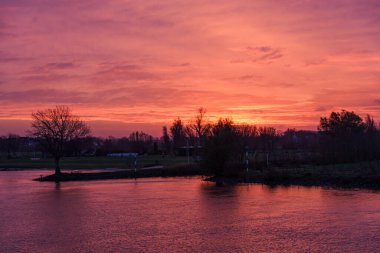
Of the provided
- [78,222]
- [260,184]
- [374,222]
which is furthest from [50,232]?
[260,184]

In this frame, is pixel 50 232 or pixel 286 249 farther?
pixel 50 232

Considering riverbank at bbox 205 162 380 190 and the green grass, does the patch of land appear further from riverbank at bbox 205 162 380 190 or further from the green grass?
riverbank at bbox 205 162 380 190

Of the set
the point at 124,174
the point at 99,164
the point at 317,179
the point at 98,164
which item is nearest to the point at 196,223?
the point at 317,179

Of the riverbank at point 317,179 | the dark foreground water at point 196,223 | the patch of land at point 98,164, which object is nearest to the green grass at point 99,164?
the patch of land at point 98,164

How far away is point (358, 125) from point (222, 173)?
48732 millimetres

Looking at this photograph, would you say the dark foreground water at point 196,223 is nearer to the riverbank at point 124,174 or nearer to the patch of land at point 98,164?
the riverbank at point 124,174

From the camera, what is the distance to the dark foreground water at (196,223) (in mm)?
13383

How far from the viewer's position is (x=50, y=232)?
15.8m

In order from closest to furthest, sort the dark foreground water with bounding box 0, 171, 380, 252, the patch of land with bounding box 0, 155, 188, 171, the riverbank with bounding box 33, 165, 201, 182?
the dark foreground water with bounding box 0, 171, 380, 252 → the riverbank with bounding box 33, 165, 201, 182 → the patch of land with bounding box 0, 155, 188, 171

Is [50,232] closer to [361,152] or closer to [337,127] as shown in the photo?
[361,152]

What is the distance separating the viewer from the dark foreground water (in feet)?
43.9

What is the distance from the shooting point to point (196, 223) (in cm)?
1700

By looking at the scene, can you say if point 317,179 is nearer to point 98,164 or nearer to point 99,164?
point 99,164

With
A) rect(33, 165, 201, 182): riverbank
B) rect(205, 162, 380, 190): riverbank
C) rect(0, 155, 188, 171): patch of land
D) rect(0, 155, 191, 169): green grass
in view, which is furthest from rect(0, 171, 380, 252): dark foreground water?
rect(0, 155, 191, 169): green grass
